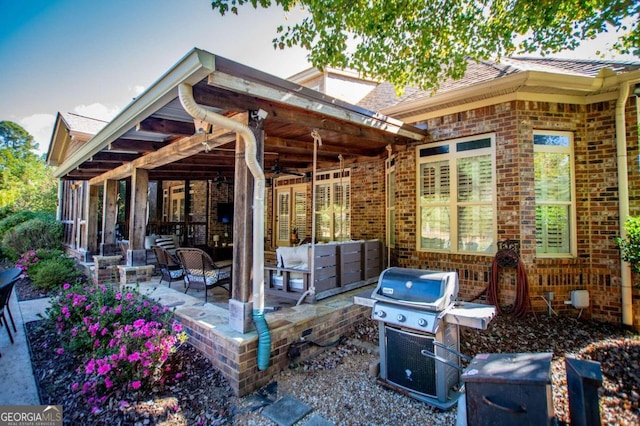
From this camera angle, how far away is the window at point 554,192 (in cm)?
461

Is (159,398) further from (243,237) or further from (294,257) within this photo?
(294,257)

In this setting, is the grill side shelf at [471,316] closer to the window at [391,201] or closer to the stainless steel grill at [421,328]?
the stainless steel grill at [421,328]

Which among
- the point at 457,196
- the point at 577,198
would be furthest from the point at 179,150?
the point at 577,198

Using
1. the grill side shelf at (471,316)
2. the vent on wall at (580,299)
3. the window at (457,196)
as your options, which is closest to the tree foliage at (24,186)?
the window at (457,196)

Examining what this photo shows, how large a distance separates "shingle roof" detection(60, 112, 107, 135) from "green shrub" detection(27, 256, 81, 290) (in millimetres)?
3674

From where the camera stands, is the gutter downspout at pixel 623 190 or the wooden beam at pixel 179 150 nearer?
the wooden beam at pixel 179 150

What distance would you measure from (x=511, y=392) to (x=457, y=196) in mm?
3836

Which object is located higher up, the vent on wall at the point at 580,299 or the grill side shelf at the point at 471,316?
the grill side shelf at the point at 471,316

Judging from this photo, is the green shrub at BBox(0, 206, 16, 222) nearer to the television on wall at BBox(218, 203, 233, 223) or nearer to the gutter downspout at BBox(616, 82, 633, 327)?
the television on wall at BBox(218, 203, 233, 223)

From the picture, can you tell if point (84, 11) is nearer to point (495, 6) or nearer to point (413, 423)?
point (495, 6)

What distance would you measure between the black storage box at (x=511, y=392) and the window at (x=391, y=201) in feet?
14.0

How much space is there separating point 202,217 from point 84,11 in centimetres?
704

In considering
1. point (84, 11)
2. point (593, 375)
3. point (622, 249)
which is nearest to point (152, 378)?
point (593, 375)

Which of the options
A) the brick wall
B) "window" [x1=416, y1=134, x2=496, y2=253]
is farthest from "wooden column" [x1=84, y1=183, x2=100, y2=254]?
the brick wall
